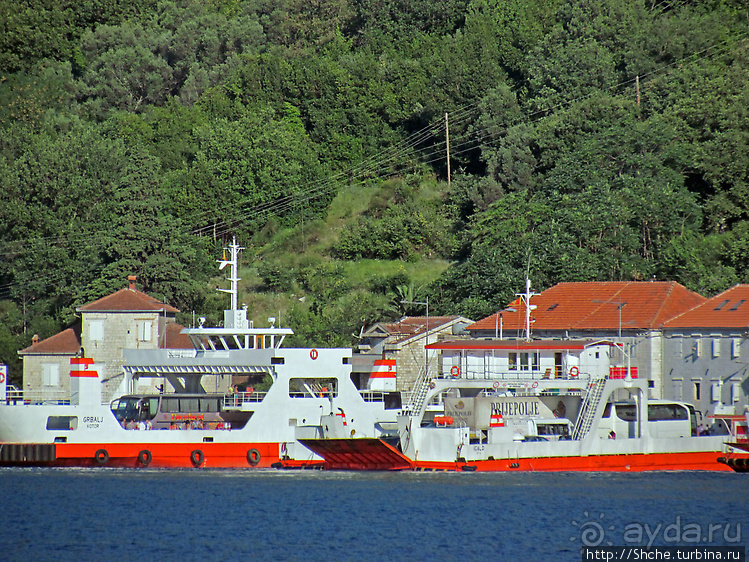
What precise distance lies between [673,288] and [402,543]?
31.8 m

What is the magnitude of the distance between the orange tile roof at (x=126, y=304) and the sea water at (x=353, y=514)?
1934 cm

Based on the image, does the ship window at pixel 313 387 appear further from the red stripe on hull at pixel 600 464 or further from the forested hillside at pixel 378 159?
the forested hillside at pixel 378 159

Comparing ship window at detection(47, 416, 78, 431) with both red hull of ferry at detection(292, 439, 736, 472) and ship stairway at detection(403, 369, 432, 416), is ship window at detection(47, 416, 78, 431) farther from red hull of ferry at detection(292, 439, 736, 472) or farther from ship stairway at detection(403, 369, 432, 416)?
ship stairway at detection(403, 369, 432, 416)

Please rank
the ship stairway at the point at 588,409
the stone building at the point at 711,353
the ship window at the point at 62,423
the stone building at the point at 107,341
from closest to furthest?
the ship window at the point at 62,423
the ship stairway at the point at 588,409
the stone building at the point at 711,353
the stone building at the point at 107,341

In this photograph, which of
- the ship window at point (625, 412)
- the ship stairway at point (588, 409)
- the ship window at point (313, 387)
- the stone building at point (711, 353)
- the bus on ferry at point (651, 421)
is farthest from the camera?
the stone building at point (711, 353)

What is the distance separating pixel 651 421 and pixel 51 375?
3337 cm

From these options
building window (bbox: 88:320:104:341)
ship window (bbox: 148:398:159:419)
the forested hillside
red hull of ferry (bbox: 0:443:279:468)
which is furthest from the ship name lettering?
building window (bbox: 88:320:104:341)

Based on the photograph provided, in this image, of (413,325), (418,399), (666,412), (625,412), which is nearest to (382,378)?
(418,399)

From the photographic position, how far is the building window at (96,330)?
207 feet

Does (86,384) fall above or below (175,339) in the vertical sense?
below

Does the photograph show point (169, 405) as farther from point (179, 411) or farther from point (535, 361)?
point (535, 361)

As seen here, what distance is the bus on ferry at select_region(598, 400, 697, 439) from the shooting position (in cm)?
4584

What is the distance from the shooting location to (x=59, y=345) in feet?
209

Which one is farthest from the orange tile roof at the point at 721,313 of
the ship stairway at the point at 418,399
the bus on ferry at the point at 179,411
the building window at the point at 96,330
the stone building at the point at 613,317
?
the building window at the point at 96,330
